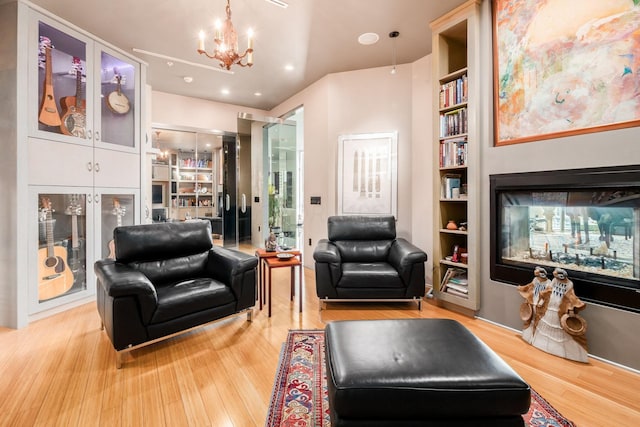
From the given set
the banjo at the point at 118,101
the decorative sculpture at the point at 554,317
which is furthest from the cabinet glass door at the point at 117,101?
the decorative sculpture at the point at 554,317

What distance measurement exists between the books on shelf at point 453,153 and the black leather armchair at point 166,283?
83.6 inches

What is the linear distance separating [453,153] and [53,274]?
406 centimetres

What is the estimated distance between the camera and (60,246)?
293 cm

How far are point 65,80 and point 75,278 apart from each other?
1.96 m

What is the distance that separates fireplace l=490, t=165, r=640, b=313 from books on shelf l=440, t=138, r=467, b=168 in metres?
0.36

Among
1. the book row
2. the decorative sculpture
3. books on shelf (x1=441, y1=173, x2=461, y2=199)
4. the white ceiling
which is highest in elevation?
the white ceiling

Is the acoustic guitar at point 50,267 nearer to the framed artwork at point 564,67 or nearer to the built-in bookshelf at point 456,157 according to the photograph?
the built-in bookshelf at point 456,157

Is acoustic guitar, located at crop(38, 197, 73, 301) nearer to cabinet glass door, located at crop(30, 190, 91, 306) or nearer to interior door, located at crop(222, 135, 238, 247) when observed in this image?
cabinet glass door, located at crop(30, 190, 91, 306)

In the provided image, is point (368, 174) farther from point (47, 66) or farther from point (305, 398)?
point (47, 66)

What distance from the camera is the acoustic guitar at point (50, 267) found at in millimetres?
2752

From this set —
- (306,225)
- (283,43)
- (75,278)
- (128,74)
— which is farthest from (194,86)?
(75,278)

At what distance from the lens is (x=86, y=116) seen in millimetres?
3021

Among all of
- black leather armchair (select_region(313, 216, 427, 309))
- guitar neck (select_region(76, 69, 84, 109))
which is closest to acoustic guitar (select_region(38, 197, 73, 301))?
guitar neck (select_region(76, 69, 84, 109))

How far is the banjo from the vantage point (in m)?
3.31
